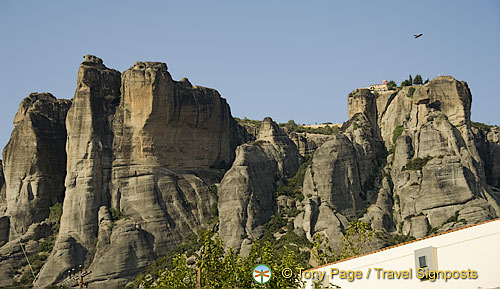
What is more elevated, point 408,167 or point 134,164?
point 134,164

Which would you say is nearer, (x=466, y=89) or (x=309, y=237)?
(x=309, y=237)

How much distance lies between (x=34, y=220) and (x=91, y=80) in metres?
14.0

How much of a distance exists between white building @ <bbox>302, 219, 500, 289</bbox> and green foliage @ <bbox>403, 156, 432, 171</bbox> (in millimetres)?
36383

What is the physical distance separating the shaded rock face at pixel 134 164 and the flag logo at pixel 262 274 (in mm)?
42028

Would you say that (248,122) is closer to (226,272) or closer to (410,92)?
(410,92)

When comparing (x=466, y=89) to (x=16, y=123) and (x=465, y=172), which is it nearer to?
(x=465, y=172)

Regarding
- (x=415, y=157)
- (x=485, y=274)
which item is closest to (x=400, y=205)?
(x=415, y=157)

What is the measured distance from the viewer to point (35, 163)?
88.6m

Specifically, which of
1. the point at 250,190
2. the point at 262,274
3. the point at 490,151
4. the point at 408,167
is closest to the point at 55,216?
the point at 250,190

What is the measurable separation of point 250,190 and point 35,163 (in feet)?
73.5

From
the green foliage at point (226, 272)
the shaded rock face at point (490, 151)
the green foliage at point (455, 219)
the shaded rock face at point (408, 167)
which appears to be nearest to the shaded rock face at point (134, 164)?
the shaded rock face at point (408, 167)

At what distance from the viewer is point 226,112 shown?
92125 millimetres

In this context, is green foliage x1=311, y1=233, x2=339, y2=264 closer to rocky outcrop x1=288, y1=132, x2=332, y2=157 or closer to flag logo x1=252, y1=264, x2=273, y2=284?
rocky outcrop x1=288, y1=132, x2=332, y2=157

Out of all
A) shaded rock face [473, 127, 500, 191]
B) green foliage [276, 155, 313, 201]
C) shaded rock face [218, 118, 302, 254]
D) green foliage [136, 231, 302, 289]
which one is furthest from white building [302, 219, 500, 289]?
shaded rock face [473, 127, 500, 191]
